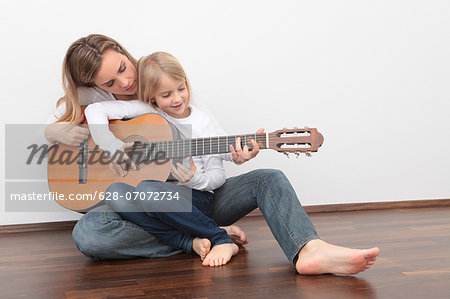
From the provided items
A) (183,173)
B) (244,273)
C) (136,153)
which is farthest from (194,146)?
(244,273)

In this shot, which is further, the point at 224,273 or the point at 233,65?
the point at 233,65

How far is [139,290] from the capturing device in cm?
125

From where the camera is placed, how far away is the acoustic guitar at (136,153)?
154 cm

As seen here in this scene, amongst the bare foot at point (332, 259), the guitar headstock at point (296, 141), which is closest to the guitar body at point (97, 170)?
the guitar headstock at point (296, 141)

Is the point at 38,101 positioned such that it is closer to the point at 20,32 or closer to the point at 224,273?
the point at 20,32

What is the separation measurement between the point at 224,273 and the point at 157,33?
50.8 inches

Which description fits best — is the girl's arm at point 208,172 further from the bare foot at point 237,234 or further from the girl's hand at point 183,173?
the bare foot at point 237,234

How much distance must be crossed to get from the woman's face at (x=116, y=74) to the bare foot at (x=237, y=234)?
0.61m

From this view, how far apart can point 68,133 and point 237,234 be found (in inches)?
28.2

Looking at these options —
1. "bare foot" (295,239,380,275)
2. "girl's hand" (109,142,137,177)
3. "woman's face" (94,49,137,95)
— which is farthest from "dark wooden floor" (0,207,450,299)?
"woman's face" (94,49,137,95)

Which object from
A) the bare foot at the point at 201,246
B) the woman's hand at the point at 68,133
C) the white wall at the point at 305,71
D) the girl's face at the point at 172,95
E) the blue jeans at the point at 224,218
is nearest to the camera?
the blue jeans at the point at 224,218

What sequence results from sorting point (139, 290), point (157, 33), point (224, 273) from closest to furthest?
point (139, 290) → point (224, 273) → point (157, 33)

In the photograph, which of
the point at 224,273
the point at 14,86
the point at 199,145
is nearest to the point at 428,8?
the point at 199,145

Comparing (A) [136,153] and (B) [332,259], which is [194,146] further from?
(B) [332,259]
